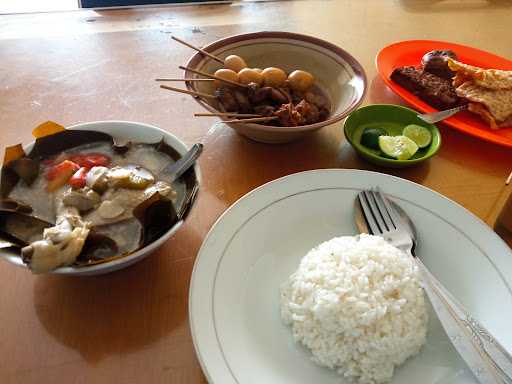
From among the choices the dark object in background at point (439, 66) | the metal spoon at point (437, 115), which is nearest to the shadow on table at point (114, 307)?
the metal spoon at point (437, 115)

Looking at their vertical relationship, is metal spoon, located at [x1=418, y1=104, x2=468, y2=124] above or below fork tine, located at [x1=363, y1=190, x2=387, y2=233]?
above

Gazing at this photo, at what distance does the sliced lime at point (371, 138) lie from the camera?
4.44 ft

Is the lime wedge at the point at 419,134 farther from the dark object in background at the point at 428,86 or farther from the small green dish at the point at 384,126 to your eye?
the dark object in background at the point at 428,86

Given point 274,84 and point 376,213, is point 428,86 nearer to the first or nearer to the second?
point 274,84

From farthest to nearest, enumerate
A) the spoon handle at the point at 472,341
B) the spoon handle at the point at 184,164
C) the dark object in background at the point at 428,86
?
1. the dark object in background at the point at 428,86
2. the spoon handle at the point at 184,164
3. the spoon handle at the point at 472,341

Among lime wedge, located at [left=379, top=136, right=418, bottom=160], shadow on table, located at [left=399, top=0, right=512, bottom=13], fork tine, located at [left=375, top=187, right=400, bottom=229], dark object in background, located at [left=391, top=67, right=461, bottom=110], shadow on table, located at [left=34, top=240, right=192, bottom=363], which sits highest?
shadow on table, located at [left=399, top=0, right=512, bottom=13]

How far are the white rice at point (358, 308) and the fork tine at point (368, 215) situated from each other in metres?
0.07

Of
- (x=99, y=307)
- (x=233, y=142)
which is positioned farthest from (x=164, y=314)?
(x=233, y=142)

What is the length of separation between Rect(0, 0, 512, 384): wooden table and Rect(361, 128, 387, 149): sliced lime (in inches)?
2.6

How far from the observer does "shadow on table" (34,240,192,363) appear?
3.02ft

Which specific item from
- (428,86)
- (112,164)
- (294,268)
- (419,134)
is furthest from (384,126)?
(112,164)

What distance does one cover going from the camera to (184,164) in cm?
107

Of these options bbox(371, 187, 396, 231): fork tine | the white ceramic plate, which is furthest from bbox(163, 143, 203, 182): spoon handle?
bbox(371, 187, 396, 231): fork tine

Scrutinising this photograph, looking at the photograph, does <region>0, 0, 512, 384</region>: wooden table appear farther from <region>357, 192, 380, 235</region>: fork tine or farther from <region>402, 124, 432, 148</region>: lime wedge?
<region>357, 192, 380, 235</region>: fork tine
